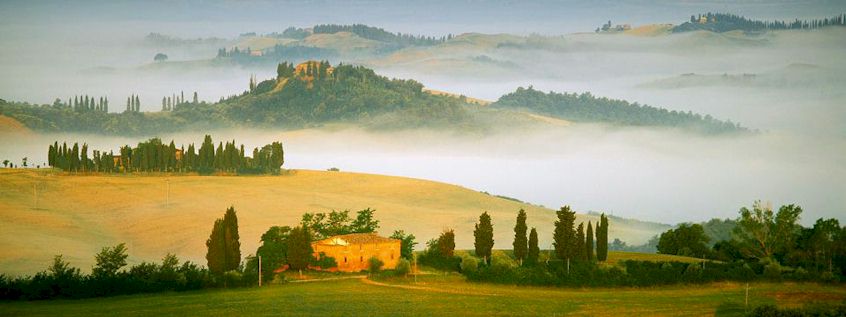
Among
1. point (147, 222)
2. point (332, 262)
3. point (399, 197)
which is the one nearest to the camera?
point (332, 262)

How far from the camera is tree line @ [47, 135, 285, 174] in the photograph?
147 metres

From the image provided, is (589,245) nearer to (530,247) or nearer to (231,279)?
(530,247)

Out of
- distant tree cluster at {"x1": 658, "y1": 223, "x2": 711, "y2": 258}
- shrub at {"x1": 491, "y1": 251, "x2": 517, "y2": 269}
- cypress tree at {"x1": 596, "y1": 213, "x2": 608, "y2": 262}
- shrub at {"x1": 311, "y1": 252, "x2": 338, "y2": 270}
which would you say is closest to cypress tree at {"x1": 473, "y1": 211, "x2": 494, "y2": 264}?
shrub at {"x1": 491, "y1": 251, "x2": 517, "y2": 269}

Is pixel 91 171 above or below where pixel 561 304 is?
above

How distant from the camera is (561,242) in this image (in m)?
89.7

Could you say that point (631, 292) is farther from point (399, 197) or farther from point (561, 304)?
point (399, 197)

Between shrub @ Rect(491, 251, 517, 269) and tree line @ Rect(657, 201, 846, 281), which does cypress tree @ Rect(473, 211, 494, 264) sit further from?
tree line @ Rect(657, 201, 846, 281)

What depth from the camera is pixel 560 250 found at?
89625 mm

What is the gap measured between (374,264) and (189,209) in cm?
5070

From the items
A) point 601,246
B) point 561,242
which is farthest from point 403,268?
point 601,246

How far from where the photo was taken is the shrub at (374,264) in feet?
285

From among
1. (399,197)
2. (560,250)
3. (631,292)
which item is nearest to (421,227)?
(399,197)

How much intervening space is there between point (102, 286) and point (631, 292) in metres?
31.8

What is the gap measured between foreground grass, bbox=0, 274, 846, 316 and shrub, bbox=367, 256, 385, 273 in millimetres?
3422
